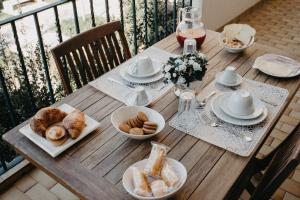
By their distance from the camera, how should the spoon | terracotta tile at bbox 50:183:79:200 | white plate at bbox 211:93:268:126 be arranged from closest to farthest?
white plate at bbox 211:93:268:126 < the spoon < terracotta tile at bbox 50:183:79:200

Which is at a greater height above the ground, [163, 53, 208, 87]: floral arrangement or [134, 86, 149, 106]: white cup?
[163, 53, 208, 87]: floral arrangement

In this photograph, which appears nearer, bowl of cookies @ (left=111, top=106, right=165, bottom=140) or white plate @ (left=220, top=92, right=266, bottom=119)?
bowl of cookies @ (left=111, top=106, right=165, bottom=140)

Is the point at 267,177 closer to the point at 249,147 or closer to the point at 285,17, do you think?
the point at 249,147

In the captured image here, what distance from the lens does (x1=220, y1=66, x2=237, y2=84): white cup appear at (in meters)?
1.52

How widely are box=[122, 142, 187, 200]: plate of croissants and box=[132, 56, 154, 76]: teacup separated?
1.70 feet

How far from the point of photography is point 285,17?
14.3 ft

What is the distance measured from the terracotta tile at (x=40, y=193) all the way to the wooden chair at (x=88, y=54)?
26.9 inches

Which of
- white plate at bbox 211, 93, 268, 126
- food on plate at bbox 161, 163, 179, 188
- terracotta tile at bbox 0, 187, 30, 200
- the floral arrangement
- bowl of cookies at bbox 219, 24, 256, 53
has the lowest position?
terracotta tile at bbox 0, 187, 30, 200

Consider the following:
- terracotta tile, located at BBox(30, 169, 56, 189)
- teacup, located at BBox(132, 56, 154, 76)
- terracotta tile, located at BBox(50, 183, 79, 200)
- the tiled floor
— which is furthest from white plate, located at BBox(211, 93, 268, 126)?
terracotta tile, located at BBox(30, 169, 56, 189)

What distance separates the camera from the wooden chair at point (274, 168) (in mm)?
1057

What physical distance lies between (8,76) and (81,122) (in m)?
1.20

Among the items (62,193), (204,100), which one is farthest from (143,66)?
(62,193)

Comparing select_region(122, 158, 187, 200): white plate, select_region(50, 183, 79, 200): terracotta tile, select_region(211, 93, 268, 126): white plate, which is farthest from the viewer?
select_region(50, 183, 79, 200): terracotta tile

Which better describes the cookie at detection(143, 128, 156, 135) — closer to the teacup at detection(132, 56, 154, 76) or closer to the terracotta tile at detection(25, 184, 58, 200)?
the teacup at detection(132, 56, 154, 76)
